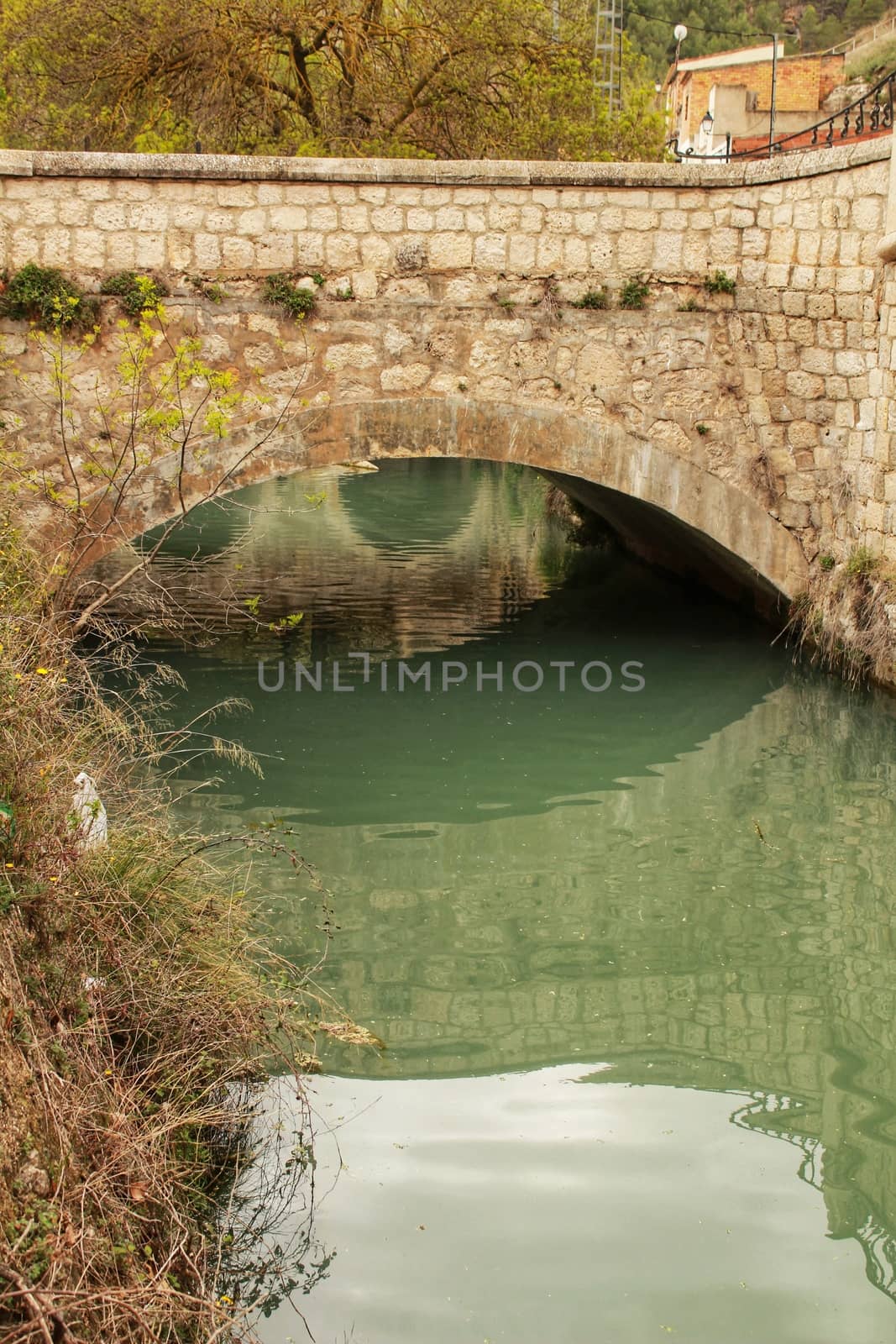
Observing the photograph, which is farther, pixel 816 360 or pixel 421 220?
pixel 816 360

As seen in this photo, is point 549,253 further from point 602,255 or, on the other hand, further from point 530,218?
point 602,255

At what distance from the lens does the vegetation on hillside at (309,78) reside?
11.9m

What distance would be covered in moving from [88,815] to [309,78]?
10.4m

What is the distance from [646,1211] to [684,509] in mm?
5997

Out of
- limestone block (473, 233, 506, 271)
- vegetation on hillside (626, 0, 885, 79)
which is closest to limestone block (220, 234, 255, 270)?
limestone block (473, 233, 506, 271)

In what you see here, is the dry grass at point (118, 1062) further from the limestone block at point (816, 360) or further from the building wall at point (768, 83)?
the building wall at point (768, 83)

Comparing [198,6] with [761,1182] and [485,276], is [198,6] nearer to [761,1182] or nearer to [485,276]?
[485,276]

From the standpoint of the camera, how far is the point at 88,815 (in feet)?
13.7

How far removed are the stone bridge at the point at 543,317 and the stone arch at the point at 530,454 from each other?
0.01 metres

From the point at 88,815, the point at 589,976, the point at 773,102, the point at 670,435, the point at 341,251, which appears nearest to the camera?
the point at 88,815

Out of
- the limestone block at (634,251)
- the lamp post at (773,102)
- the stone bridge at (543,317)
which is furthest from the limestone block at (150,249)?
the lamp post at (773,102)

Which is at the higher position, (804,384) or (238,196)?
(238,196)

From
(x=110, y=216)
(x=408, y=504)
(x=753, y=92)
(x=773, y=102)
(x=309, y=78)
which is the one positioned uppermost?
(x=753, y=92)

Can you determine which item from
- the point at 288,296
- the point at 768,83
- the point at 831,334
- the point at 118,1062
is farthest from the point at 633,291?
the point at 768,83
